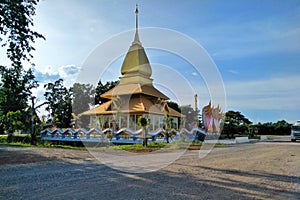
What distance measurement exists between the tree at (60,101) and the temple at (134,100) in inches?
401

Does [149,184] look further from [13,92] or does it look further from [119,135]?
[13,92]

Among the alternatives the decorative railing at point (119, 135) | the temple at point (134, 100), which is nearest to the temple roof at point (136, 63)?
the temple at point (134, 100)

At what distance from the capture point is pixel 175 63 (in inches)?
420

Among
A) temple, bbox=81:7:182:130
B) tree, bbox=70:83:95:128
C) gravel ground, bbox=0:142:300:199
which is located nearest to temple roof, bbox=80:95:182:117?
temple, bbox=81:7:182:130

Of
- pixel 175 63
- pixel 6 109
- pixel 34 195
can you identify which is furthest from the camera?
pixel 6 109

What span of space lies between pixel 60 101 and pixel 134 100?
17.9m

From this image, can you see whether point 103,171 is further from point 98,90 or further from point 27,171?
point 98,90

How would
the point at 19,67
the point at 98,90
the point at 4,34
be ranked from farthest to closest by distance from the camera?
the point at 98,90 → the point at 19,67 → the point at 4,34

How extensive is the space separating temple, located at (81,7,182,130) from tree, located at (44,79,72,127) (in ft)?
33.4

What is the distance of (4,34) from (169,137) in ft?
38.7

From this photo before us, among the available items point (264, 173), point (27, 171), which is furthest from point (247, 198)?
point (27, 171)

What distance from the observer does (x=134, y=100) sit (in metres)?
25.9

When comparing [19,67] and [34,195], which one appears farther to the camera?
[19,67]

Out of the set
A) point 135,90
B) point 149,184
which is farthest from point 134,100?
point 149,184
